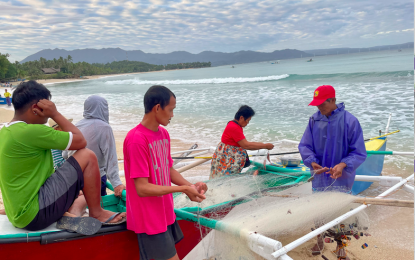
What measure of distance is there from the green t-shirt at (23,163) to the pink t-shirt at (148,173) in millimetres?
656

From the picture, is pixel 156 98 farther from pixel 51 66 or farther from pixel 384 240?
pixel 51 66

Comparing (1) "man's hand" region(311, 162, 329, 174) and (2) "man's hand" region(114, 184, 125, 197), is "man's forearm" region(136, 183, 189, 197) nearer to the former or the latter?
(2) "man's hand" region(114, 184, 125, 197)

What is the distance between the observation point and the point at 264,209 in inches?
113

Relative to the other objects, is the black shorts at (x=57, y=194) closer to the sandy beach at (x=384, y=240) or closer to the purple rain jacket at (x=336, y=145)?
the sandy beach at (x=384, y=240)

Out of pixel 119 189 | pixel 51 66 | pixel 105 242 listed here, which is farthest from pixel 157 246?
pixel 51 66

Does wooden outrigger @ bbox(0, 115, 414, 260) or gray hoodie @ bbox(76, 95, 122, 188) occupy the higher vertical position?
gray hoodie @ bbox(76, 95, 122, 188)

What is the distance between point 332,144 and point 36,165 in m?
2.80

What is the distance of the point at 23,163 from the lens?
→ 7.22ft

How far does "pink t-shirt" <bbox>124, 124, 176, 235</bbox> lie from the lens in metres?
1.96

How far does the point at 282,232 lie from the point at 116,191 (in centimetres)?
179

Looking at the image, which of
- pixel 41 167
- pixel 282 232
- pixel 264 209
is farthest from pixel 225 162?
pixel 41 167

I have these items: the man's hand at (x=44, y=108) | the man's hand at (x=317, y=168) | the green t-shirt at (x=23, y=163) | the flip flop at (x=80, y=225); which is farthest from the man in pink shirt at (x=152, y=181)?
the man's hand at (x=317, y=168)

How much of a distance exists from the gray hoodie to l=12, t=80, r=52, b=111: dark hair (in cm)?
88

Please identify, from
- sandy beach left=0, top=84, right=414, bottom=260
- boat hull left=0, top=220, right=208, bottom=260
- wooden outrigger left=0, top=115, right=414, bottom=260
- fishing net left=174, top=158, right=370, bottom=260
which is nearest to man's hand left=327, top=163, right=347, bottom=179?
fishing net left=174, top=158, right=370, bottom=260
